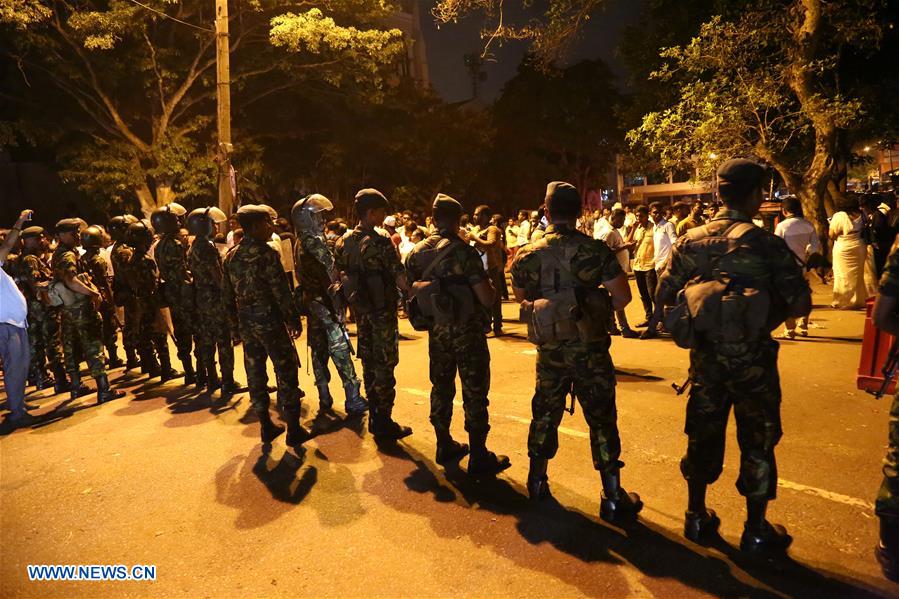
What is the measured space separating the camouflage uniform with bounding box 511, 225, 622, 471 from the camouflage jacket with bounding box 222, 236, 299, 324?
7.45ft

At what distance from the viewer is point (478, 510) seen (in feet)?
12.9

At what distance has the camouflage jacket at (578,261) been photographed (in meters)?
3.51

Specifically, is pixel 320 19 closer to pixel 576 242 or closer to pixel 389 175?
pixel 389 175

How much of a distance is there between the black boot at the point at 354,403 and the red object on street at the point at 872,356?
171 inches

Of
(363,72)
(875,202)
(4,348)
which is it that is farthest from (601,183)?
(4,348)

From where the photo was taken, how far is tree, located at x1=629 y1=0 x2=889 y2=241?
425 inches

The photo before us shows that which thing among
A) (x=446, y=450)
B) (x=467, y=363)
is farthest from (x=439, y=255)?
(x=446, y=450)

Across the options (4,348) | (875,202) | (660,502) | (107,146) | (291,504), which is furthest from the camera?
(107,146)

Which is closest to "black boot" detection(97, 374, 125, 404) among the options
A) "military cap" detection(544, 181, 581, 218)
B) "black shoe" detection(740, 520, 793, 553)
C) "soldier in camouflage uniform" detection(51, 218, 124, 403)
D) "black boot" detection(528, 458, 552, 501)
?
"soldier in camouflage uniform" detection(51, 218, 124, 403)

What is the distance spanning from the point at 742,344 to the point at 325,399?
4158 mm

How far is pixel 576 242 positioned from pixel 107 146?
1715cm

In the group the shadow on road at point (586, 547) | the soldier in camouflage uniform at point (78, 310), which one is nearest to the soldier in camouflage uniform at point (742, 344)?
the shadow on road at point (586, 547)

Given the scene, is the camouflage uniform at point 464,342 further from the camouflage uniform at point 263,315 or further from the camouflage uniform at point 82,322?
the camouflage uniform at point 82,322

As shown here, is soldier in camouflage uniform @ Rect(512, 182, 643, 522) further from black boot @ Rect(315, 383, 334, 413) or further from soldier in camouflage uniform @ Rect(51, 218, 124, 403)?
soldier in camouflage uniform @ Rect(51, 218, 124, 403)
